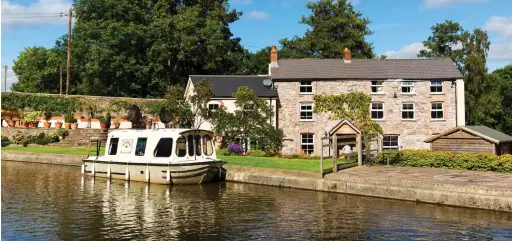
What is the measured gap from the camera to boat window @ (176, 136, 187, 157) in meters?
22.7

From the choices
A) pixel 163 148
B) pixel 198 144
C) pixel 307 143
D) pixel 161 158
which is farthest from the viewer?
pixel 307 143

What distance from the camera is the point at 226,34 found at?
57625 mm

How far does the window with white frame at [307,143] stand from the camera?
124ft

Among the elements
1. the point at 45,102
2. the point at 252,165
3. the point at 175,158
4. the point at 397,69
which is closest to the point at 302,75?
the point at 397,69

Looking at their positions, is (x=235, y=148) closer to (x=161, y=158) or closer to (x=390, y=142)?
(x=161, y=158)

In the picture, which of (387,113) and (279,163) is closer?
(279,163)

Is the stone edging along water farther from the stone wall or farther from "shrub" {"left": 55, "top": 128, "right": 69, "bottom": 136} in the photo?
"shrub" {"left": 55, "top": 128, "right": 69, "bottom": 136}

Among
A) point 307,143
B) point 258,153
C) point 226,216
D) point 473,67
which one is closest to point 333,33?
point 473,67

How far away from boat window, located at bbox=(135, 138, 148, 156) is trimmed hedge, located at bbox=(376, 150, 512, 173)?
Answer: 12386 millimetres

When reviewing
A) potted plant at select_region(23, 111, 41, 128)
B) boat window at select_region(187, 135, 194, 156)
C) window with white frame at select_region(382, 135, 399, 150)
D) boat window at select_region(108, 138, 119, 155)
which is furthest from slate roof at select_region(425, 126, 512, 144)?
potted plant at select_region(23, 111, 41, 128)

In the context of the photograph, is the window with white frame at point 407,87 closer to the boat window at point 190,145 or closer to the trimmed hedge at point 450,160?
the trimmed hedge at point 450,160

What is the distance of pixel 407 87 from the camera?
38.3 m

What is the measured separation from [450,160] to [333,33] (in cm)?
4173

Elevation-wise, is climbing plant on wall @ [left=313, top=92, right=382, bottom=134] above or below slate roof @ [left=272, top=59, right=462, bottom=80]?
below
